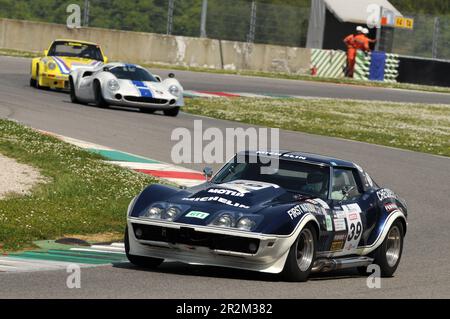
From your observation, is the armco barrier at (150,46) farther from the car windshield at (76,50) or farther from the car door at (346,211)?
the car door at (346,211)

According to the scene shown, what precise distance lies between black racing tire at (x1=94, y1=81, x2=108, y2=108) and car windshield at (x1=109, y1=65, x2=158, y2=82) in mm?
467

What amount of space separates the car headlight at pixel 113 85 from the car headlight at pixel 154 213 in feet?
50.6

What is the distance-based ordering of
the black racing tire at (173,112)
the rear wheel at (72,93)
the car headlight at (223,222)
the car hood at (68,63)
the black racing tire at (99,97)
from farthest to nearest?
1. the car hood at (68,63)
2. the rear wheel at (72,93)
3. the black racing tire at (173,112)
4. the black racing tire at (99,97)
5. the car headlight at (223,222)

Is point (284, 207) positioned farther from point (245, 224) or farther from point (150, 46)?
point (150, 46)

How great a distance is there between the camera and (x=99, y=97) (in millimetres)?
25203

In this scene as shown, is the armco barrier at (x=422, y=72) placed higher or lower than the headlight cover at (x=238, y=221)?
lower

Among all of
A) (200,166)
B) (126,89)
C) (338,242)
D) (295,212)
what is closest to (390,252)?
(338,242)

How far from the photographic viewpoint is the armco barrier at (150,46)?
1590 inches

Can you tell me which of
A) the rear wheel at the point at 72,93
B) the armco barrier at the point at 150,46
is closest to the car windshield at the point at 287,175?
the rear wheel at the point at 72,93

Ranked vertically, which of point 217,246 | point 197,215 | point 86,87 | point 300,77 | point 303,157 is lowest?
point 300,77

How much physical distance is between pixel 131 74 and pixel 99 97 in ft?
2.90

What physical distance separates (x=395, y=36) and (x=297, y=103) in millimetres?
21174
